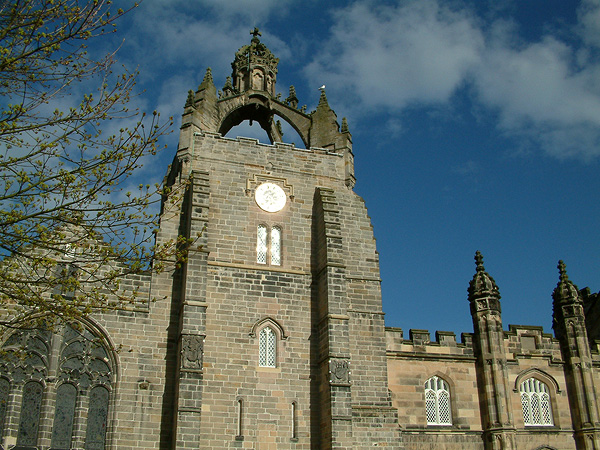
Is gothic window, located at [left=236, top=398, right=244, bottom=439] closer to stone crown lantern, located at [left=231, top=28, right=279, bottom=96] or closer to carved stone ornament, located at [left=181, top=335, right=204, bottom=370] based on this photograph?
carved stone ornament, located at [left=181, top=335, right=204, bottom=370]

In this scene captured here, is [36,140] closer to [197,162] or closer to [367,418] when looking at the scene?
[197,162]

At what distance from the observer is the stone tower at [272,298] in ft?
59.8

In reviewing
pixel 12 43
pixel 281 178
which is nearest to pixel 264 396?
pixel 281 178

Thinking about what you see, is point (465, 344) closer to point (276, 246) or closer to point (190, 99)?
point (276, 246)

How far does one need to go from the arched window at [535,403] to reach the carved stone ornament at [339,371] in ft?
25.1

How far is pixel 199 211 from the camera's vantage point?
19.9 meters

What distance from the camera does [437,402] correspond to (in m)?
21.7

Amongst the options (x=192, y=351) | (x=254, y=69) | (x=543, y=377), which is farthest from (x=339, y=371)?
(x=254, y=69)

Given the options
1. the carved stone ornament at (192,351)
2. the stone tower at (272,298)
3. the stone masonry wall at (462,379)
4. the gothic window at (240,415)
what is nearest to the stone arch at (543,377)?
the stone masonry wall at (462,379)

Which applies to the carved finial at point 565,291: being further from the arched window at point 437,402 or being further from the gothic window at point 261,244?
the gothic window at point 261,244

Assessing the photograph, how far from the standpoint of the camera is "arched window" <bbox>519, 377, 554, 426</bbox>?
73.5ft

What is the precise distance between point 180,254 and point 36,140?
3.19 metres

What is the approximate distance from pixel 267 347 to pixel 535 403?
33.2 ft

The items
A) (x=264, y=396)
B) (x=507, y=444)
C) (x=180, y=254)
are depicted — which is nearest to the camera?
(x=180, y=254)
